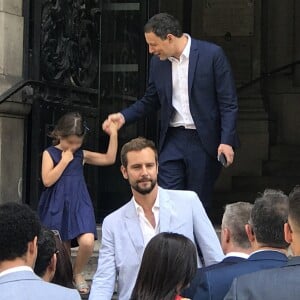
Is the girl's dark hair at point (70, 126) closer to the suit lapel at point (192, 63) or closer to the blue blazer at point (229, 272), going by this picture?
the suit lapel at point (192, 63)

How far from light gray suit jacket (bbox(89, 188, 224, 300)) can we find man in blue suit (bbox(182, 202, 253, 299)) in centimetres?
62

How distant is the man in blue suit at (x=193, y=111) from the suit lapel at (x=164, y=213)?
1.44 m

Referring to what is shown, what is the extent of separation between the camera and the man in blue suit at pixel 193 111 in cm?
610

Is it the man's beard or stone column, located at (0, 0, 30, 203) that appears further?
stone column, located at (0, 0, 30, 203)

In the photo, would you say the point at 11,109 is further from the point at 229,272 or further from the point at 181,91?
the point at 229,272

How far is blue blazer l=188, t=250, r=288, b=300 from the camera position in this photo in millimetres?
3588

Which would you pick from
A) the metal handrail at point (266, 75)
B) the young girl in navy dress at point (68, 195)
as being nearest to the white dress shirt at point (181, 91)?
the young girl in navy dress at point (68, 195)

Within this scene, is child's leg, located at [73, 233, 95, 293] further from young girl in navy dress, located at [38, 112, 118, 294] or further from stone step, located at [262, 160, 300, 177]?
stone step, located at [262, 160, 300, 177]

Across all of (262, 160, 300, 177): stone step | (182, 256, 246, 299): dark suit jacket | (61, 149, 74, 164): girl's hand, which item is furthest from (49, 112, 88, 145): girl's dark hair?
(262, 160, 300, 177): stone step

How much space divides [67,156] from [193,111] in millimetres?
1134

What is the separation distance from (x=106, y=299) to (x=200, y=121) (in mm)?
2059

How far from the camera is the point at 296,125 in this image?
41.4ft

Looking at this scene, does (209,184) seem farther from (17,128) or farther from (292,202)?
(292,202)

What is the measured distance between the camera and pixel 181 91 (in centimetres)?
616
